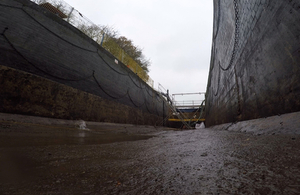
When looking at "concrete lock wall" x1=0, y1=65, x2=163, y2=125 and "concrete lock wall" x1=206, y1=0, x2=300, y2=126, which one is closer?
"concrete lock wall" x1=206, y1=0, x2=300, y2=126

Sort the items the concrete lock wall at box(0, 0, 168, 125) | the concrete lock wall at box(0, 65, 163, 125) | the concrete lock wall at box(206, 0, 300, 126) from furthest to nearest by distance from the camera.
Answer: the concrete lock wall at box(0, 0, 168, 125), the concrete lock wall at box(0, 65, 163, 125), the concrete lock wall at box(206, 0, 300, 126)

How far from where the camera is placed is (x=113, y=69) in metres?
5.80

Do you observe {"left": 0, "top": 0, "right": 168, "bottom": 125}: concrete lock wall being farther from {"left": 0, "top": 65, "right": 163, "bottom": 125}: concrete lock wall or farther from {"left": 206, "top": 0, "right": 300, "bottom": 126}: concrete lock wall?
{"left": 206, "top": 0, "right": 300, "bottom": 126}: concrete lock wall

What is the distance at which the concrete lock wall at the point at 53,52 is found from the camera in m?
2.84

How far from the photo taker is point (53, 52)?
355cm

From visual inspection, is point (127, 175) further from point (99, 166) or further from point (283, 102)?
point (283, 102)

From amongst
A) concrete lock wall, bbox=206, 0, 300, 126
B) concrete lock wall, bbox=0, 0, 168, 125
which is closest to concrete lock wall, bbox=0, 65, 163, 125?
concrete lock wall, bbox=0, 0, 168, 125

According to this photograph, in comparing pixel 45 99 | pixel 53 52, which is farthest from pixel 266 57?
pixel 53 52

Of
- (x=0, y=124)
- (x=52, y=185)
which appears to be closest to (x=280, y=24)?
(x=52, y=185)

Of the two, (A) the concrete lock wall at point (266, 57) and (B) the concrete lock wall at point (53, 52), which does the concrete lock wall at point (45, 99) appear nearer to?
(B) the concrete lock wall at point (53, 52)

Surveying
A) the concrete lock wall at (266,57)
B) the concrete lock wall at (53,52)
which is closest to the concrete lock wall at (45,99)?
the concrete lock wall at (53,52)

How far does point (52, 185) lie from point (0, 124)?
2.48m

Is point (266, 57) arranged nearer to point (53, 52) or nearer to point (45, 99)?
point (45, 99)

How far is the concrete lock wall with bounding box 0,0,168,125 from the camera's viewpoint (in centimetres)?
284
